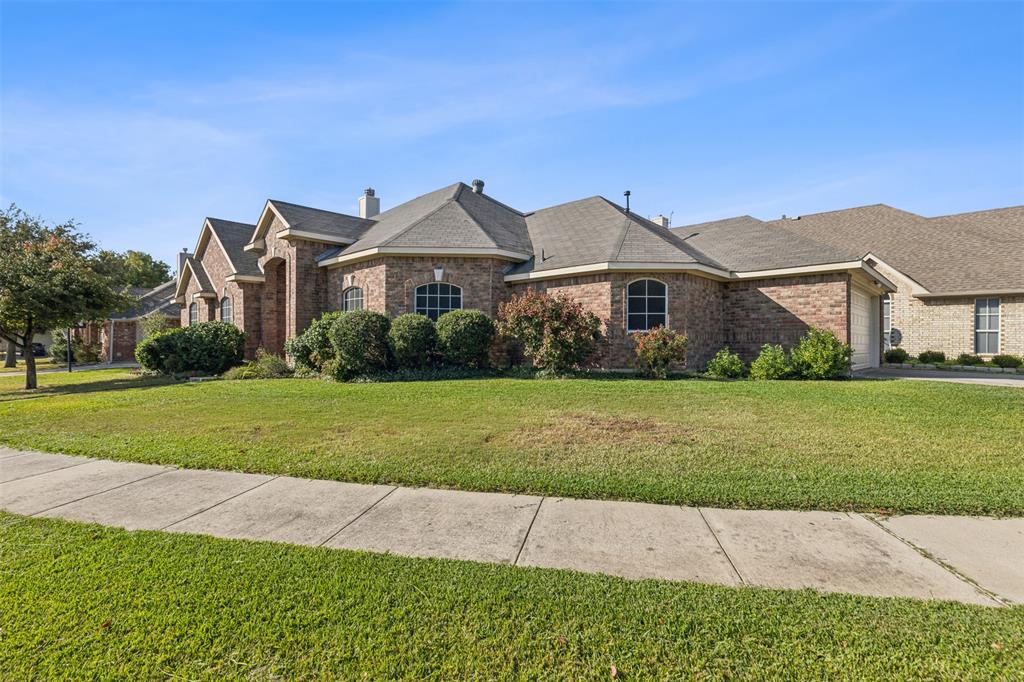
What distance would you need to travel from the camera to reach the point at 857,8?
8109 millimetres

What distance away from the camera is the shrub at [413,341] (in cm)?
1347

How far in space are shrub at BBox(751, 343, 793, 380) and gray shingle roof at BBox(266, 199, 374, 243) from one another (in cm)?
1470

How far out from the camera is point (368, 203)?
75.4 ft

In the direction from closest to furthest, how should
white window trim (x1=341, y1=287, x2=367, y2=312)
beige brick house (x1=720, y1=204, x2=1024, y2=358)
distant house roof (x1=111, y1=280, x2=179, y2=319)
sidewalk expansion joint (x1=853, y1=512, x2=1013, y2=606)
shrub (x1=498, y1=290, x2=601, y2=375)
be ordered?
sidewalk expansion joint (x1=853, y1=512, x2=1013, y2=606)
shrub (x1=498, y1=290, x2=601, y2=375)
white window trim (x1=341, y1=287, x2=367, y2=312)
beige brick house (x1=720, y1=204, x2=1024, y2=358)
distant house roof (x1=111, y1=280, x2=179, y2=319)

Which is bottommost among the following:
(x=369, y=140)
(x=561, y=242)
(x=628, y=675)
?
(x=628, y=675)

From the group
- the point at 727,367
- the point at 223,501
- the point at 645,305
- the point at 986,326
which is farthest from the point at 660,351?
the point at 986,326

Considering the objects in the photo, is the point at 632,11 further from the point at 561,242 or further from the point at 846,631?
the point at 846,631

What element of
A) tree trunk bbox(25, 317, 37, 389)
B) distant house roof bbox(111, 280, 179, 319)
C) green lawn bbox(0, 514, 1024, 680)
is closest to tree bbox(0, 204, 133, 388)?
tree trunk bbox(25, 317, 37, 389)

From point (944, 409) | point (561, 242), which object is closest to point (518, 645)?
point (944, 409)

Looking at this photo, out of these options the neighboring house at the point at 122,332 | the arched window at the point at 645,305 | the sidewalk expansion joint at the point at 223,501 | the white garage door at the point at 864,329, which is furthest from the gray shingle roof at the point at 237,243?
the white garage door at the point at 864,329

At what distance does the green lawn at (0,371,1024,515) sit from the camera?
477 cm

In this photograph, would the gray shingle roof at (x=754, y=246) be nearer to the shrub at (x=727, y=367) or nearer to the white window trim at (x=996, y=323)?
the shrub at (x=727, y=367)

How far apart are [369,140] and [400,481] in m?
10.1

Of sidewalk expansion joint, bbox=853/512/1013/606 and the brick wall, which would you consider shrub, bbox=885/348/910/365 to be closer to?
the brick wall
